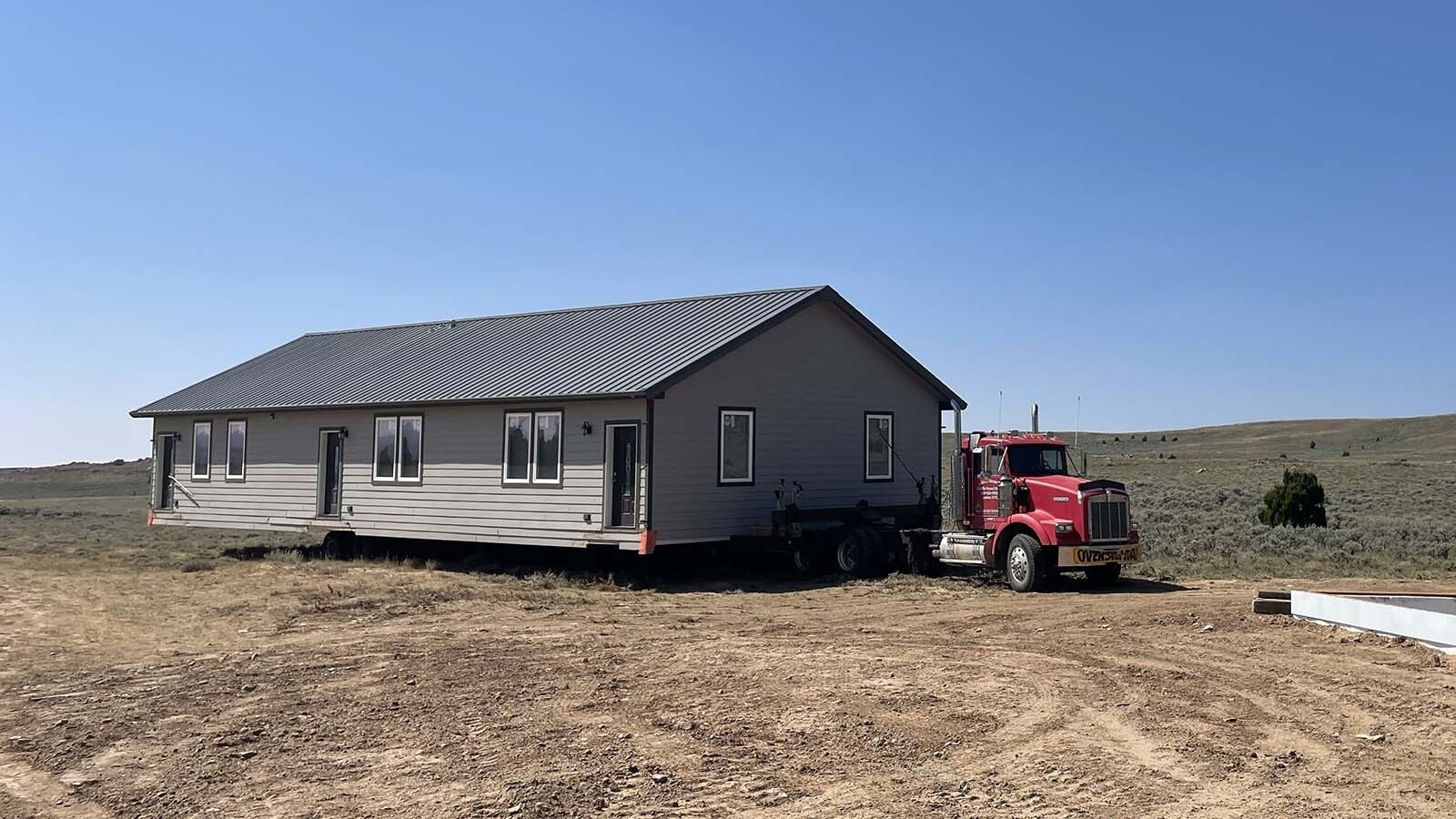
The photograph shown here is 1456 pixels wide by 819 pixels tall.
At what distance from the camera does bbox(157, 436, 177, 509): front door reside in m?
27.1

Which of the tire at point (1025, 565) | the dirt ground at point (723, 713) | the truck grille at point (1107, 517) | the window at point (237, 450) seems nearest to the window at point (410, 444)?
the window at point (237, 450)

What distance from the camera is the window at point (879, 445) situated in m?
23.2

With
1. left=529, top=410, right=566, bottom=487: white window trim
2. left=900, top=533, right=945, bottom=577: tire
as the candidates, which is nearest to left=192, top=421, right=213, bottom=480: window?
left=529, top=410, right=566, bottom=487: white window trim

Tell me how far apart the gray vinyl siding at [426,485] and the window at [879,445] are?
5.87 metres

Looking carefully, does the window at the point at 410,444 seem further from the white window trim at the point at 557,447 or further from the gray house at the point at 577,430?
the white window trim at the point at 557,447

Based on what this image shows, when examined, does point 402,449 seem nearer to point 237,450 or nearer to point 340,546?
point 340,546

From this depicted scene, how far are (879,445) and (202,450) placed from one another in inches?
581

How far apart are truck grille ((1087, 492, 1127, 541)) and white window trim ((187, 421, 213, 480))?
61.2ft

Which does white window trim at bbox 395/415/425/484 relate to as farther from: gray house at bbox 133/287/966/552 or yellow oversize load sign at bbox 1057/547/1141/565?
yellow oversize load sign at bbox 1057/547/1141/565

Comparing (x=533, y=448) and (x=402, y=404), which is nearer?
(x=533, y=448)

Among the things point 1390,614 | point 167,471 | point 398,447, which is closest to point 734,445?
point 398,447

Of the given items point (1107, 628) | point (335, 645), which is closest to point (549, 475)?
point (335, 645)

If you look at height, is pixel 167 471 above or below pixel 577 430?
below

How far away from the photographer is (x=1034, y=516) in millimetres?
17500
